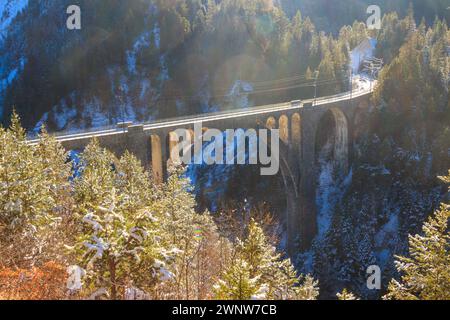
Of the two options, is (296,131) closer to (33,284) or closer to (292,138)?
(292,138)

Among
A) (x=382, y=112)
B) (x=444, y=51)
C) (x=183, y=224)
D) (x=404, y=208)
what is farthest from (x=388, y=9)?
(x=183, y=224)

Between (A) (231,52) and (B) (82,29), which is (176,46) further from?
(B) (82,29)

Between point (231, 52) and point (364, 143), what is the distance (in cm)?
3537

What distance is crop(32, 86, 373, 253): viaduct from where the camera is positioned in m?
30.8

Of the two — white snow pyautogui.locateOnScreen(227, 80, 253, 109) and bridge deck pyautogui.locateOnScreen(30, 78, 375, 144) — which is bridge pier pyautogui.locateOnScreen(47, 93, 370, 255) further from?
white snow pyautogui.locateOnScreen(227, 80, 253, 109)

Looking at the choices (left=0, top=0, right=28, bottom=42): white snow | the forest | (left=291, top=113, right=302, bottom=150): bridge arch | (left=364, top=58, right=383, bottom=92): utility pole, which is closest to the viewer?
the forest

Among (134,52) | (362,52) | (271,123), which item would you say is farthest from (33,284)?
(362,52)

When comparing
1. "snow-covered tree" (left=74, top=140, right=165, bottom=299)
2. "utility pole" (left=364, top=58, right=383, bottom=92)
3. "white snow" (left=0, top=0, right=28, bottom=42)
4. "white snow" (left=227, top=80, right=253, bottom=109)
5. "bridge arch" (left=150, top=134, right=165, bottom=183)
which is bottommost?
"snow-covered tree" (left=74, top=140, right=165, bottom=299)

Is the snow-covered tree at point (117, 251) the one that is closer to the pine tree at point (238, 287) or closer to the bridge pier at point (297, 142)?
the pine tree at point (238, 287)

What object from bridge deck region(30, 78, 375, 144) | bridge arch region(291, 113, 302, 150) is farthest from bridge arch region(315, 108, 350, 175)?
bridge arch region(291, 113, 302, 150)

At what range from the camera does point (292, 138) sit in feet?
150

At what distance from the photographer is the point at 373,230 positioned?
45031mm

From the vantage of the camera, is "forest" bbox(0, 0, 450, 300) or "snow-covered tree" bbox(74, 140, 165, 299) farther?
"forest" bbox(0, 0, 450, 300)

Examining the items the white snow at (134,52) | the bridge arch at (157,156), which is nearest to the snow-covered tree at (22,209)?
the bridge arch at (157,156)
